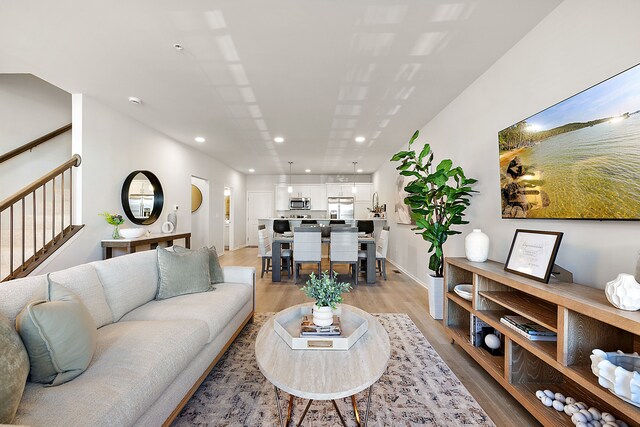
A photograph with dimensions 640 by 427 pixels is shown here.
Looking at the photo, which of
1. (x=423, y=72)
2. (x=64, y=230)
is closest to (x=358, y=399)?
(x=423, y=72)

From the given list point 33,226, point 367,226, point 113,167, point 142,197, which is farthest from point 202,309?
point 367,226

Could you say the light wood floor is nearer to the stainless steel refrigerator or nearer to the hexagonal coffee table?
the hexagonal coffee table

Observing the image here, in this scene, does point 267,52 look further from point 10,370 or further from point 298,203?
point 298,203

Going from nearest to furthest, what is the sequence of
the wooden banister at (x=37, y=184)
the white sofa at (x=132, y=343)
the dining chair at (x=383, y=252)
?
the white sofa at (x=132, y=343)
the wooden banister at (x=37, y=184)
the dining chair at (x=383, y=252)

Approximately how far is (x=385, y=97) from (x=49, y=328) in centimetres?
344

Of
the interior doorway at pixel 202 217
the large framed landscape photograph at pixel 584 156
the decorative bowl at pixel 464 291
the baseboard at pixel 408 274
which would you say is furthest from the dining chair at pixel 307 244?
the interior doorway at pixel 202 217

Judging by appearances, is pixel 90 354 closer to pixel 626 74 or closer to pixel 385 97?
pixel 626 74

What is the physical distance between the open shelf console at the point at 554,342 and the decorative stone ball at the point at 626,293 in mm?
31

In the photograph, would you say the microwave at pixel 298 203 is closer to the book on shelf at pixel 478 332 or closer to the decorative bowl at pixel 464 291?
the decorative bowl at pixel 464 291

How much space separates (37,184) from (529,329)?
14.5 ft

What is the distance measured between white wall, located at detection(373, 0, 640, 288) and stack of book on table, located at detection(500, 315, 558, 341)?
400 millimetres

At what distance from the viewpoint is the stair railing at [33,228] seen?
2.58m

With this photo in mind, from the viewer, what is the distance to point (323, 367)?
4.27 feet

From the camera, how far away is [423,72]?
2672 millimetres
